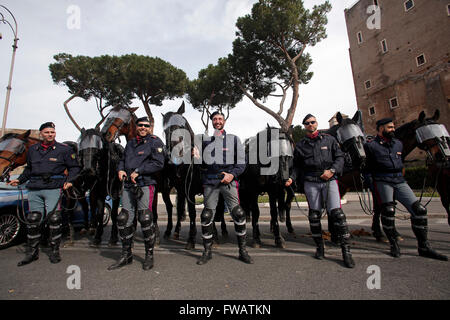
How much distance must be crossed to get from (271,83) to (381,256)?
18194mm

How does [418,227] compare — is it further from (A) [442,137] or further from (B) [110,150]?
(B) [110,150]

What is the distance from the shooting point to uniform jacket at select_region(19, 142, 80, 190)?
13.1 feet

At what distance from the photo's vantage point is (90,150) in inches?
178

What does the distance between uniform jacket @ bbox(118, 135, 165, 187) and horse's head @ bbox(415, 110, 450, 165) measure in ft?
14.6

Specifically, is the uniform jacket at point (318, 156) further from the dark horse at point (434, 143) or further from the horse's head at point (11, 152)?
the horse's head at point (11, 152)

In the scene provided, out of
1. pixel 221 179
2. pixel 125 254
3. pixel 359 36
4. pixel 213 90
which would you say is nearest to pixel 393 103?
pixel 359 36

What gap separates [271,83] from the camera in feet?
65.2

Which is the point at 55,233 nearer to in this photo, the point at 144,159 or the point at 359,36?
the point at 144,159

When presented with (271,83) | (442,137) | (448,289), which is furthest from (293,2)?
(448,289)

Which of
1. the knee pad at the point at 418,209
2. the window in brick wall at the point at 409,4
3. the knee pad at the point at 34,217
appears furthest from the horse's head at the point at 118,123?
the window in brick wall at the point at 409,4

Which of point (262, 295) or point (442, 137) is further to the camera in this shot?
point (442, 137)

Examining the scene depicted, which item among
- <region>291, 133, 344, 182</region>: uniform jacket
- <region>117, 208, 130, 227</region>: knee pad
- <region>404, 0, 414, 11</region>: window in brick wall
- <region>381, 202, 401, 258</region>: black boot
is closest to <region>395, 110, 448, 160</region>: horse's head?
<region>381, 202, 401, 258</region>: black boot

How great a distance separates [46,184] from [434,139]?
659 cm

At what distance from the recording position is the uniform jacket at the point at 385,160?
12.1 ft
